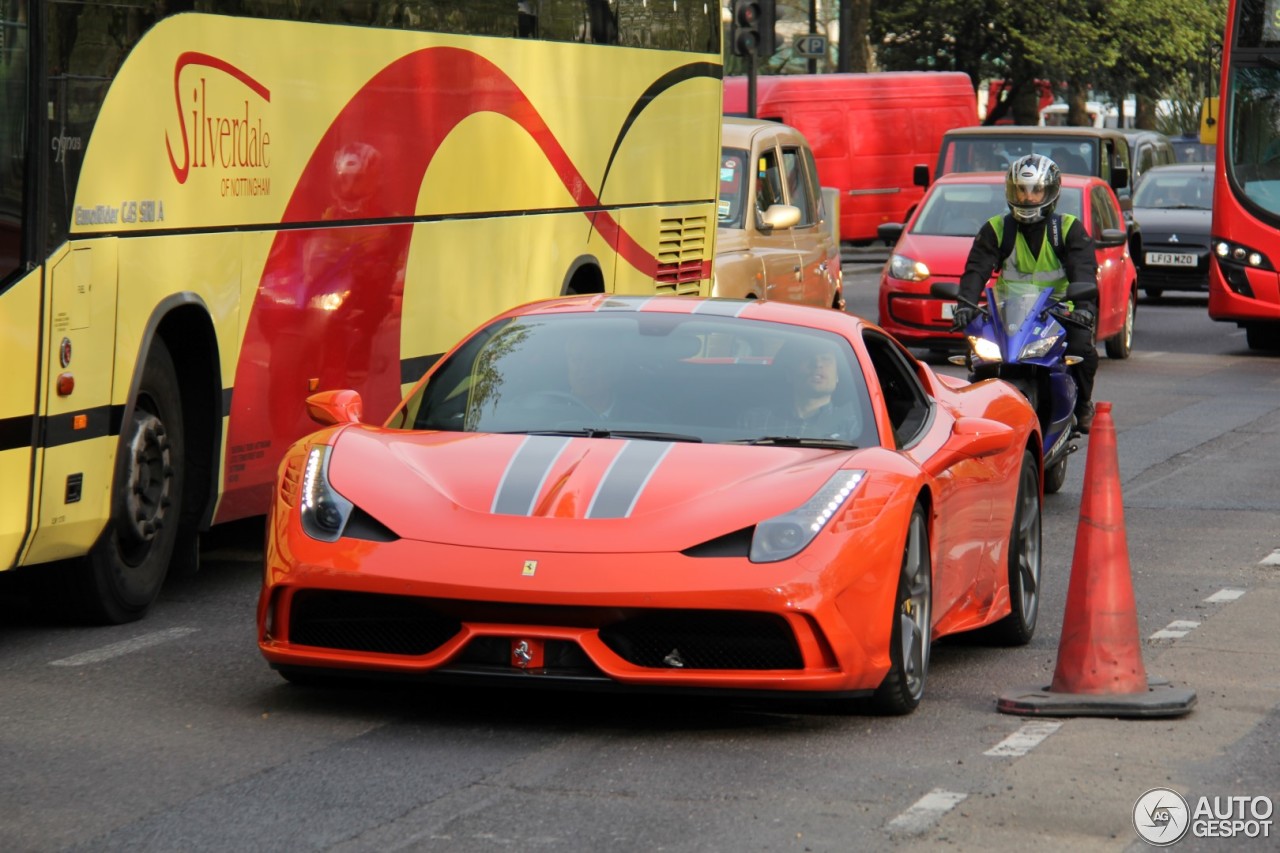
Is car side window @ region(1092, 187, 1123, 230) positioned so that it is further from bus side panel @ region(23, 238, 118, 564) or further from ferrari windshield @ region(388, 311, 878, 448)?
bus side panel @ region(23, 238, 118, 564)

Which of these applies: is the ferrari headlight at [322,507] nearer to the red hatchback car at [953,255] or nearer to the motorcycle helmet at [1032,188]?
the motorcycle helmet at [1032,188]

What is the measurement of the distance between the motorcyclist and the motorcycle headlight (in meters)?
0.15

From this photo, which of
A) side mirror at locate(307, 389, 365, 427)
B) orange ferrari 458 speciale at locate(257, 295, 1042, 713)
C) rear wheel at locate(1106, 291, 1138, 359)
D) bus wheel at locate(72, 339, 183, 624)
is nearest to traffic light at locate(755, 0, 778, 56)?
rear wheel at locate(1106, 291, 1138, 359)

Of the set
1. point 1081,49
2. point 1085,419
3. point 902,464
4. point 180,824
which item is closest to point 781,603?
point 902,464

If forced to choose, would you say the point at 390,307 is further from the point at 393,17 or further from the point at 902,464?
the point at 902,464

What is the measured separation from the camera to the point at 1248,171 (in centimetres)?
2350

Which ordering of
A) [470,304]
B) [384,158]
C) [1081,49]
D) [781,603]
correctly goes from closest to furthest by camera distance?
[781,603] → [384,158] → [470,304] → [1081,49]

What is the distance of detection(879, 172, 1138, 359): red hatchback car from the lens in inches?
837

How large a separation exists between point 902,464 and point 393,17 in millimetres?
4784

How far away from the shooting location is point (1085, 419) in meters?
13.1

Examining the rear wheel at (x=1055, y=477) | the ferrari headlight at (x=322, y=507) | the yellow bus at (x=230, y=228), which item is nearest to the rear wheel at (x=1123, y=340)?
the rear wheel at (x=1055, y=477)

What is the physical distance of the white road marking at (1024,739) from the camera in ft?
22.1

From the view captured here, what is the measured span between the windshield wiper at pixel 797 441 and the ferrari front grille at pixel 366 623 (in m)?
1.16

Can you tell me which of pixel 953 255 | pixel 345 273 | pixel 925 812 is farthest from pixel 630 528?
pixel 953 255
